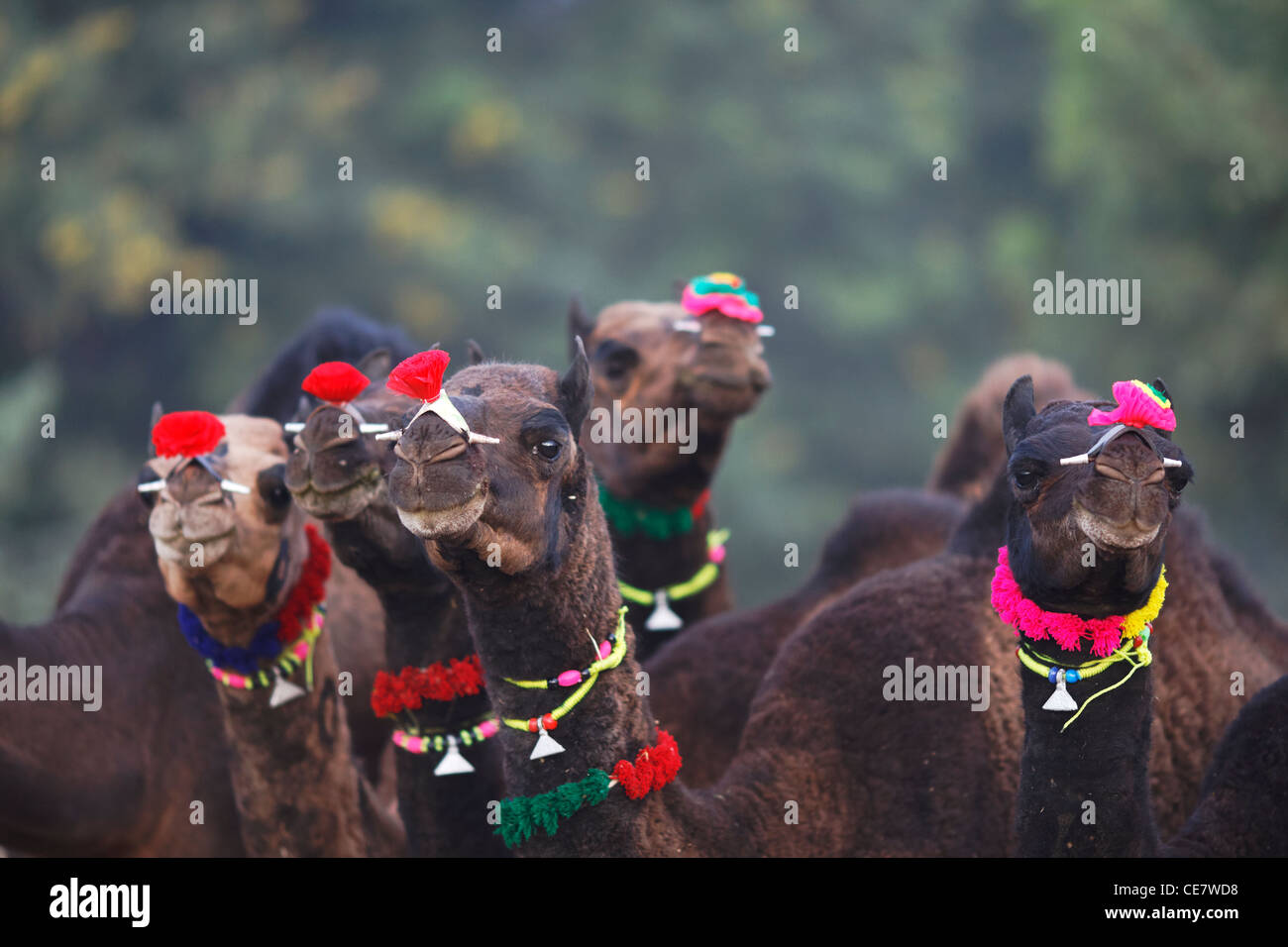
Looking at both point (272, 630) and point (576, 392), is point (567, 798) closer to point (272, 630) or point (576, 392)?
point (576, 392)

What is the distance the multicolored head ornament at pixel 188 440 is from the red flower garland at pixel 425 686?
705 mm

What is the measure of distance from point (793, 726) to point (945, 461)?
2.50m

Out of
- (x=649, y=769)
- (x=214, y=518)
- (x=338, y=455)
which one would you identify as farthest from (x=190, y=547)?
(x=649, y=769)

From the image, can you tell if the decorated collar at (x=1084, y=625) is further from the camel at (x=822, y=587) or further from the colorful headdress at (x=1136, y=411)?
the camel at (x=822, y=587)

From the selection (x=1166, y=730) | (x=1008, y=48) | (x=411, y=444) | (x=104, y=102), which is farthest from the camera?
(x=1008, y=48)

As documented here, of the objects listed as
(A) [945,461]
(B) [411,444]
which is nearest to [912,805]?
(B) [411,444]

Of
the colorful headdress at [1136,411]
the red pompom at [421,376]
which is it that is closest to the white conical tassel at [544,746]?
the red pompom at [421,376]

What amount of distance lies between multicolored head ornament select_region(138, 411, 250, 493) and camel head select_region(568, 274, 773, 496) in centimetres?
156

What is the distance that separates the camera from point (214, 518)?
3.95 meters

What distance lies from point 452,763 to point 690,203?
1391 cm

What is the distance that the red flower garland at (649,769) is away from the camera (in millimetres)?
3424
